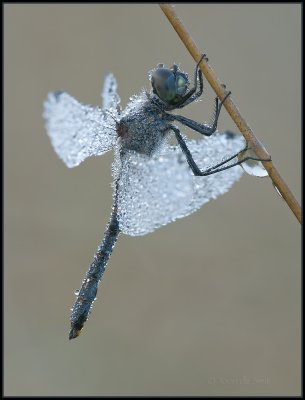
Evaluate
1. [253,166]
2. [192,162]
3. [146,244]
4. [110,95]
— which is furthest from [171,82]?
[146,244]

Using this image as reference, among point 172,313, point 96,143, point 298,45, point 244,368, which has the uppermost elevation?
point 96,143

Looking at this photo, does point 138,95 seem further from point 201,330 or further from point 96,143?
point 201,330

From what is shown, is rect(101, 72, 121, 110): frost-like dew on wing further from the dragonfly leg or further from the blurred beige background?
the blurred beige background

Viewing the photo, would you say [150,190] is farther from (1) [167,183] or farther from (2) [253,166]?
(2) [253,166]

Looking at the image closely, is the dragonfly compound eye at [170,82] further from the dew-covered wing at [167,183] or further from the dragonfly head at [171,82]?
the dew-covered wing at [167,183]

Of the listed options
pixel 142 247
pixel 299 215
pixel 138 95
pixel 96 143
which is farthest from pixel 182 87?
pixel 142 247
